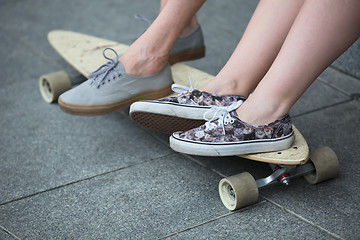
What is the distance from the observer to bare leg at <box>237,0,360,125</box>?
4.58 feet

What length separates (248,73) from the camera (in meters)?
1.65

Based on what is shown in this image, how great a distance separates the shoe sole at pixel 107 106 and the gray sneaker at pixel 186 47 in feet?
1.12

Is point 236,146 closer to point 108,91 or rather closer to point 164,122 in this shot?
point 164,122

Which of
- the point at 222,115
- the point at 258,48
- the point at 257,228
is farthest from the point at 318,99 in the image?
the point at 257,228

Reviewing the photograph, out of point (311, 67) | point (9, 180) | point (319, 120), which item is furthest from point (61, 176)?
point (319, 120)

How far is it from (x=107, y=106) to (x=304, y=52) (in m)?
0.76

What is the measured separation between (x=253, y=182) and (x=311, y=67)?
39 cm

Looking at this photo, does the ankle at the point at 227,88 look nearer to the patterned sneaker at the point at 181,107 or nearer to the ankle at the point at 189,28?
the patterned sneaker at the point at 181,107

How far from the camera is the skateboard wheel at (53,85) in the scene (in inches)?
87.6

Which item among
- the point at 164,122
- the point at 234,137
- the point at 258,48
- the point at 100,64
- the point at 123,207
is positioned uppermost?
the point at 258,48

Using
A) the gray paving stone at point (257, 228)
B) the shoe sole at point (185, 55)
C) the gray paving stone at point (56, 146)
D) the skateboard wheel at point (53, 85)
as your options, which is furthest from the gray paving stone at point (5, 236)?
the shoe sole at point (185, 55)

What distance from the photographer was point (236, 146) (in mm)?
1526

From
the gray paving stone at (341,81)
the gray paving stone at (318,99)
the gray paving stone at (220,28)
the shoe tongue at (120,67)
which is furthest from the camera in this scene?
the gray paving stone at (220,28)

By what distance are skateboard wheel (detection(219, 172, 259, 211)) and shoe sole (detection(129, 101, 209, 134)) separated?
26 cm
